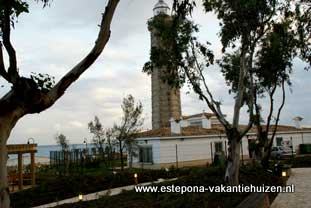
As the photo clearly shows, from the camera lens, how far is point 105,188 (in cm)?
1802

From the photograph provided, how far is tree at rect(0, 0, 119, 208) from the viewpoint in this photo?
5234 millimetres

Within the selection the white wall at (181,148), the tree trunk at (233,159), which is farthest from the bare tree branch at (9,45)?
the white wall at (181,148)

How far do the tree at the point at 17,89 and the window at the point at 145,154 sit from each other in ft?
91.1

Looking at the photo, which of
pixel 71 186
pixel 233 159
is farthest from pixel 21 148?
pixel 233 159

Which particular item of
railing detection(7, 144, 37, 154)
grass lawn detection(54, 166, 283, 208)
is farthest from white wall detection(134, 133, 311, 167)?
grass lawn detection(54, 166, 283, 208)

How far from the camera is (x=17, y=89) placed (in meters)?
5.26

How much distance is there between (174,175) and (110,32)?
16.9 metres

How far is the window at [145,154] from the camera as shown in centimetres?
3346

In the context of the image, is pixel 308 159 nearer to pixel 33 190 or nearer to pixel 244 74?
pixel 244 74

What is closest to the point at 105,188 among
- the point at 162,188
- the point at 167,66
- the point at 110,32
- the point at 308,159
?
the point at 162,188

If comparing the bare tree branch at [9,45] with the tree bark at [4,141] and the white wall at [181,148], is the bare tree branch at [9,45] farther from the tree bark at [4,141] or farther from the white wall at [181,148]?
the white wall at [181,148]

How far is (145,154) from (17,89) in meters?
29.2

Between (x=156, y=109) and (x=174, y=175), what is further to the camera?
(x=156, y=109)

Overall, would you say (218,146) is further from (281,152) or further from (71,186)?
(71,186)
